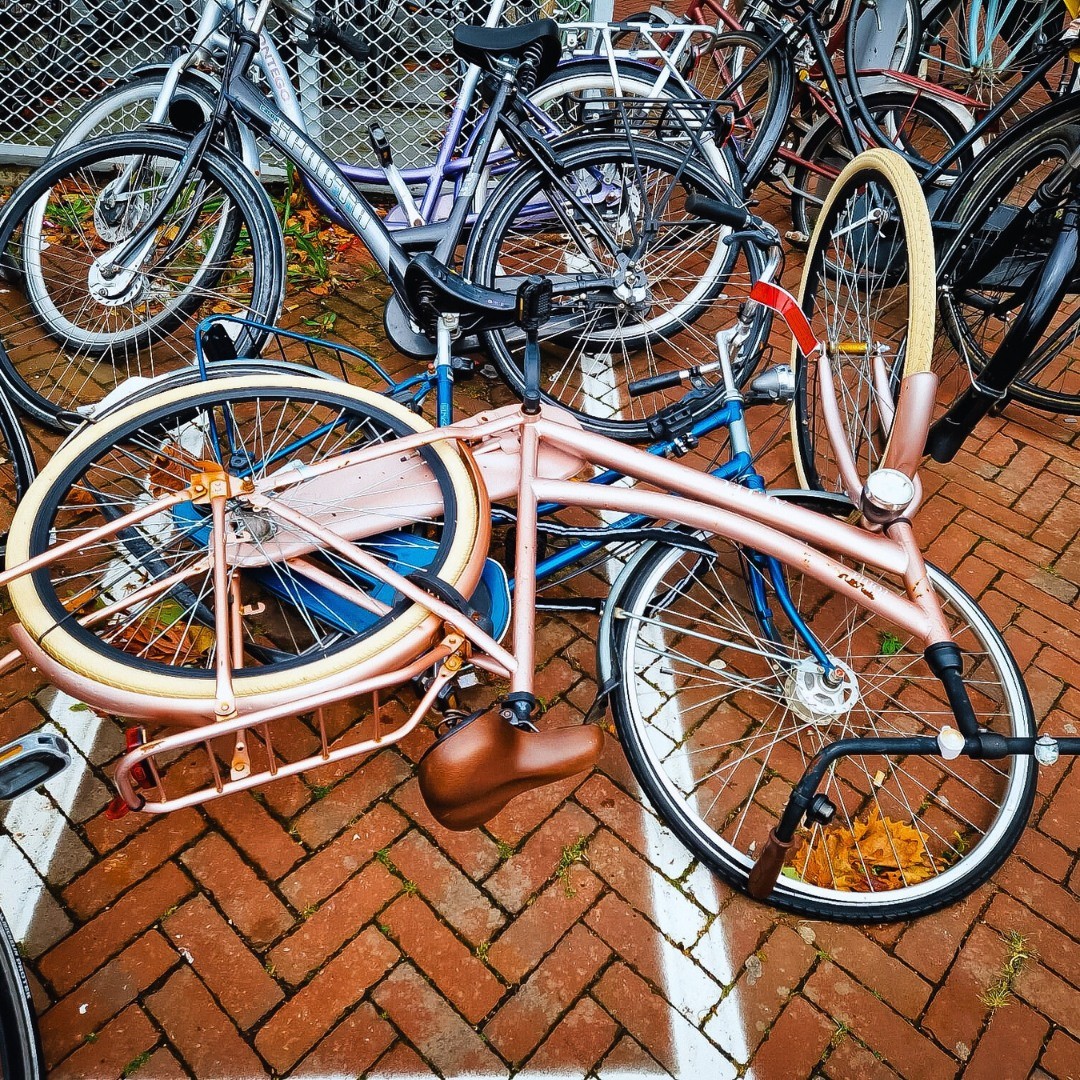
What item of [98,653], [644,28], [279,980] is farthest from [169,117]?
[279,980]

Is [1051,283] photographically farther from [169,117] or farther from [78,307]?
[78,307]

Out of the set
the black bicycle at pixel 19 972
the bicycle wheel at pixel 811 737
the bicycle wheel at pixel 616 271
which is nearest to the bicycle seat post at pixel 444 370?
the bicycle wheel at pixel 616 271

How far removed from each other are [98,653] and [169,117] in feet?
9.32

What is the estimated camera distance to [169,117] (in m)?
3.63

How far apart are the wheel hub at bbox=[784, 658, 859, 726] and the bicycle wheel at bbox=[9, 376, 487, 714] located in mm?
1162

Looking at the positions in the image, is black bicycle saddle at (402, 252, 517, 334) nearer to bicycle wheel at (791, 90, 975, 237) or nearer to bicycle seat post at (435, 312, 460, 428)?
bicycle seat post at (435, 312, 460, 428)

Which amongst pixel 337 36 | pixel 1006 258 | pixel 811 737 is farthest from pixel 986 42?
pixel 811 737

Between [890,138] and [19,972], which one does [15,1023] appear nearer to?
[19,972]

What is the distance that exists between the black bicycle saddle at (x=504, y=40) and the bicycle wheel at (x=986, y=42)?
3178 mm

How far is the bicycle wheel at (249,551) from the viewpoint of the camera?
204cm

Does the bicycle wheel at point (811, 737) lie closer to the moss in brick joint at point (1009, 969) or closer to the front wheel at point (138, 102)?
the moss in brick joint at point (1009, 969)

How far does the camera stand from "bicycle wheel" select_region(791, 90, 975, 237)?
4.62m

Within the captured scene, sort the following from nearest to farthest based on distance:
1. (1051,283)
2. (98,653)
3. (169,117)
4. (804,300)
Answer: (98,653) < (1051,283) < (804,300) < (169,117)

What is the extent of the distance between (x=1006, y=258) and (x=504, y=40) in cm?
262
